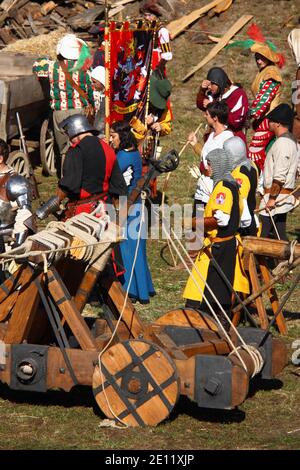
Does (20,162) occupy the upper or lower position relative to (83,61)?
lower

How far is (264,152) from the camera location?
12.6 meters

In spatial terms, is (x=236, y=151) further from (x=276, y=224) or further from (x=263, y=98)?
(x=263, y=98)

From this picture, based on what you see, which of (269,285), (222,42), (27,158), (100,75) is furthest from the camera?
(222,42)

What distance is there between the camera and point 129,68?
39.2ft

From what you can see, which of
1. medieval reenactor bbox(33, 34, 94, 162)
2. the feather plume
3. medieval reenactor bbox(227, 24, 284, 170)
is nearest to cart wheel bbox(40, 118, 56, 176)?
medieval reenactor bbox(33, 34, 94, 162)

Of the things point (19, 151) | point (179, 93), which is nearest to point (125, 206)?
point (19, 151)

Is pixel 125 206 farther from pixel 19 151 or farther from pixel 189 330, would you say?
pixel 19 151

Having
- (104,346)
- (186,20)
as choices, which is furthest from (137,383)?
(186,20)

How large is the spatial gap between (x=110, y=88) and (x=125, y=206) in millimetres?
2338

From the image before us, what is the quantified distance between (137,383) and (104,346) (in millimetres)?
636

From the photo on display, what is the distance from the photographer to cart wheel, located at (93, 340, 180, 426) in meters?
7.21

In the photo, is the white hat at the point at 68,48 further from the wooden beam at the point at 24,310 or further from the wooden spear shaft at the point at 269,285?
the wooden beam at the point at 24,310

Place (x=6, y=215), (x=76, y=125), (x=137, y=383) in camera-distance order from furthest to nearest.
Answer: (x=76, y=125), (x=6, y=215), (x=137, y=383)

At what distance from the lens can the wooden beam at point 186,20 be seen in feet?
65.0
